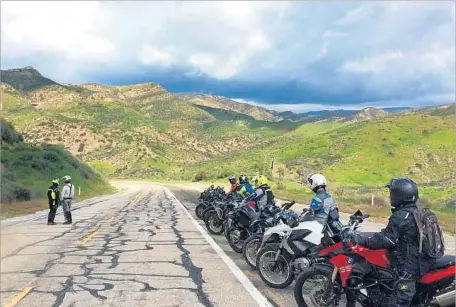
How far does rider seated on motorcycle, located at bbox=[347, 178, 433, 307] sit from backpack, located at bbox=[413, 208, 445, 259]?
0.19 ft

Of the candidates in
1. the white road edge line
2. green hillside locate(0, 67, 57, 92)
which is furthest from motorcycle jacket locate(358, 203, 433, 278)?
green hillside locate(0, 67, 57, 92)

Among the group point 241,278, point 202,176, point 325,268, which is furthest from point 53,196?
point 202,176

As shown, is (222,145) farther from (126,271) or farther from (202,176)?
(126,271)

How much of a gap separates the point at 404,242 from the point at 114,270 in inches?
233

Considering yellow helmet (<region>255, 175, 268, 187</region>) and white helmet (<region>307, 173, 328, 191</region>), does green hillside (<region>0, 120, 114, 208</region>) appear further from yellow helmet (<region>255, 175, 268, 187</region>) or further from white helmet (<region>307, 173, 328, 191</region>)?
white helmet (<region>307, 173, 328, 191</region>)

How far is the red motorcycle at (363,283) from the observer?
17.9 feet

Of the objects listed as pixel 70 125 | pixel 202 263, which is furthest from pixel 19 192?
pixel 70 125

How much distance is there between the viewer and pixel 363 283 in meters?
6.23

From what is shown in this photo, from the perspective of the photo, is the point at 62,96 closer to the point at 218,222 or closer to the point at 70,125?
the point at 70,125

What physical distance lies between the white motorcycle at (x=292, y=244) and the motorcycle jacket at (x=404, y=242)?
47.9 inches

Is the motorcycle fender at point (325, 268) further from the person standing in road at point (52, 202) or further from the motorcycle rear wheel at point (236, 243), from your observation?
the person standing in road at point (52, 202)

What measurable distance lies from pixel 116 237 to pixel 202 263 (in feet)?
16.6

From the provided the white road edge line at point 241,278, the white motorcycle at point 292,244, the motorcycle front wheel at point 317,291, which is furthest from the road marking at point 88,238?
the motorcycle front wheel at point 317,291

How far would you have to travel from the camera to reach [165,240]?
14312mm
